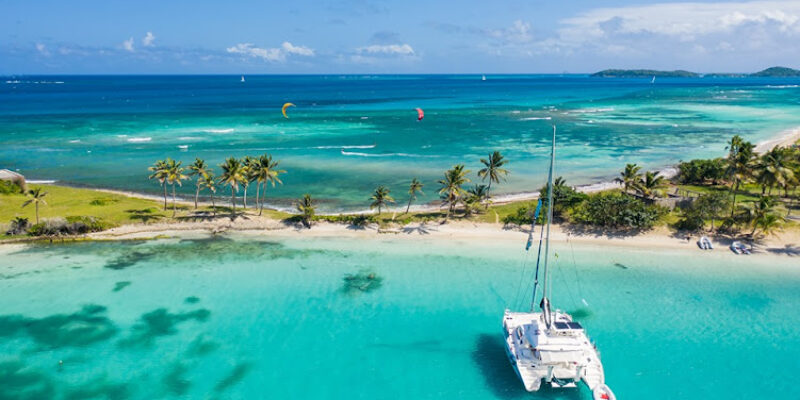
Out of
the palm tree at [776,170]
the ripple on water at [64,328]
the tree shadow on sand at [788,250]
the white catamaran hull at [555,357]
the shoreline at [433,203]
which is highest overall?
the palm tree at [776,170]

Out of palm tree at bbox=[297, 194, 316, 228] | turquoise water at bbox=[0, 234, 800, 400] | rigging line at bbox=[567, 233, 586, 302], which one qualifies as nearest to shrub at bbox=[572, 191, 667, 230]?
rigging line at bbox=[567, 233, 586, 302]

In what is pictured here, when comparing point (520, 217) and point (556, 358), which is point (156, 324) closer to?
point (556, 358)

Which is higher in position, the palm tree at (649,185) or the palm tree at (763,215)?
the palm tree at (649,185)

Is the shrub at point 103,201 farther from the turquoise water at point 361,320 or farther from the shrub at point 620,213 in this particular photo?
the shrub at point 620,213

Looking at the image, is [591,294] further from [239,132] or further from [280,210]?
[239,132]

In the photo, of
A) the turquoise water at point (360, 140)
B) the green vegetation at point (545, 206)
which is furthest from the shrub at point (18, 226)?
the turquoise water at point (360, 140)

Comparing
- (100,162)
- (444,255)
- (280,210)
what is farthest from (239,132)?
(444,255)

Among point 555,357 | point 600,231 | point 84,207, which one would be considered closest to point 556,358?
point 555,357
